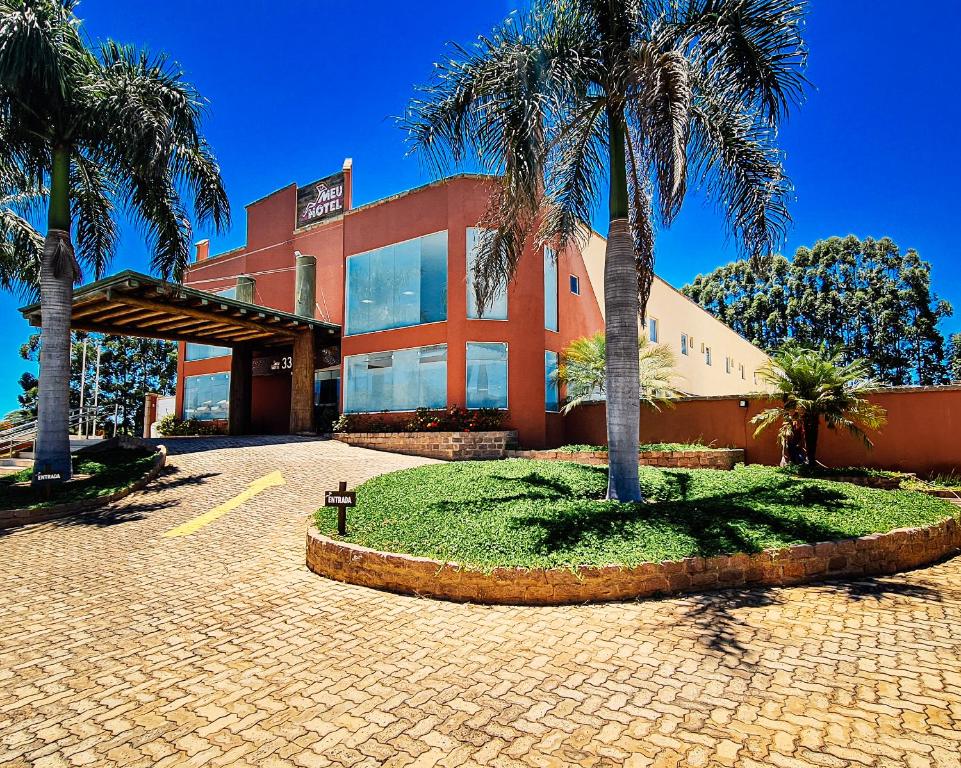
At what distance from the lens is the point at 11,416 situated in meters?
23.6

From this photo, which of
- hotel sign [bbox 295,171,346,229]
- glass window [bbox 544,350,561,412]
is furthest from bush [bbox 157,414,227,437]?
glass window [bbox 544,350,561,412]

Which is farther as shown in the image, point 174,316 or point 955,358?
point 955,358

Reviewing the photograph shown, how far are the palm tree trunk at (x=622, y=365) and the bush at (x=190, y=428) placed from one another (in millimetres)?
19440

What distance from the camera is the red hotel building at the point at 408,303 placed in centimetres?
1670

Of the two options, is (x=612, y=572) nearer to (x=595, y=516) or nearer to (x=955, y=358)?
(x=595, y=516)

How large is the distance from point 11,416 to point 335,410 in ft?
51.3

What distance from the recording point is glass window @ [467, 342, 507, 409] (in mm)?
16531

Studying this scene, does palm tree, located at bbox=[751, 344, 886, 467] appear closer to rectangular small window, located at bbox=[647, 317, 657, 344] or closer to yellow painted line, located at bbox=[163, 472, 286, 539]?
yellow painted line, located at bbox=[163, 472, 286, 539]

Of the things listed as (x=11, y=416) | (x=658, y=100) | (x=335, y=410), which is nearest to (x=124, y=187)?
(x=335, y=410)

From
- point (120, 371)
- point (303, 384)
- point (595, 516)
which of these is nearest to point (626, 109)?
point (595, 516)

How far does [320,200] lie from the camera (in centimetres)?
2114

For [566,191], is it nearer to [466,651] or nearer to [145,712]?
[466,651]

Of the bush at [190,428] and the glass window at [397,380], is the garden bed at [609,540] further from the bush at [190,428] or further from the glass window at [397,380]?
the bush at [190,428]

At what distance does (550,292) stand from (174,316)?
470 inches
